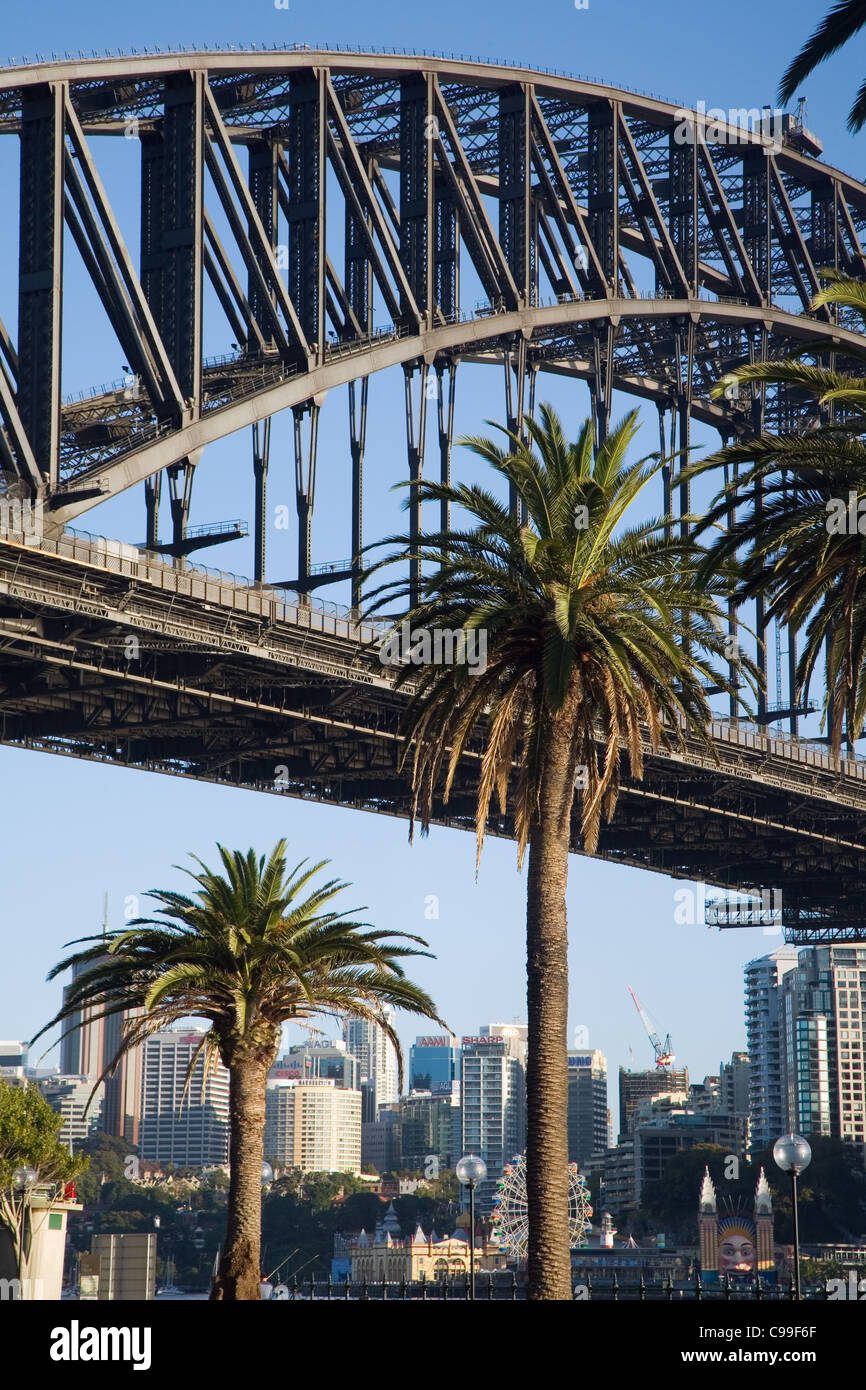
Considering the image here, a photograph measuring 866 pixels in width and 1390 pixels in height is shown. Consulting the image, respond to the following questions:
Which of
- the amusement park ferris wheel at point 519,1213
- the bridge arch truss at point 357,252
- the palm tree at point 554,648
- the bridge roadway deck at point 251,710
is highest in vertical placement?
the bridge arch truss at point 357,252

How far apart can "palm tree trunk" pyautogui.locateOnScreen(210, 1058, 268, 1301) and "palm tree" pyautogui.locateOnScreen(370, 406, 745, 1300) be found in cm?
852

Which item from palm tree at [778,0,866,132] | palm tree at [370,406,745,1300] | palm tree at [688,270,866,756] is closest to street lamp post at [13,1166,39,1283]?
palm tree at [370,406,745,1300]

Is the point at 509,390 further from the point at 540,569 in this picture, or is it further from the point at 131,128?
the point at 540,569

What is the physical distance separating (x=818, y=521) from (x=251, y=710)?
134 ft

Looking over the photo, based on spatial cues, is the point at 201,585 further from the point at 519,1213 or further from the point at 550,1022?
the point at 519,1213

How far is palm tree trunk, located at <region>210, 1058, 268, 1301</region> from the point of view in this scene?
37.5 m

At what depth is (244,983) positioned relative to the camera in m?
37.7

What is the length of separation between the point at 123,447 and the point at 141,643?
692 cm

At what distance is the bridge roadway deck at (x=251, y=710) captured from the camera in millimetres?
56625

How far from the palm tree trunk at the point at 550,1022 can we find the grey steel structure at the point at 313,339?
75.4ft
